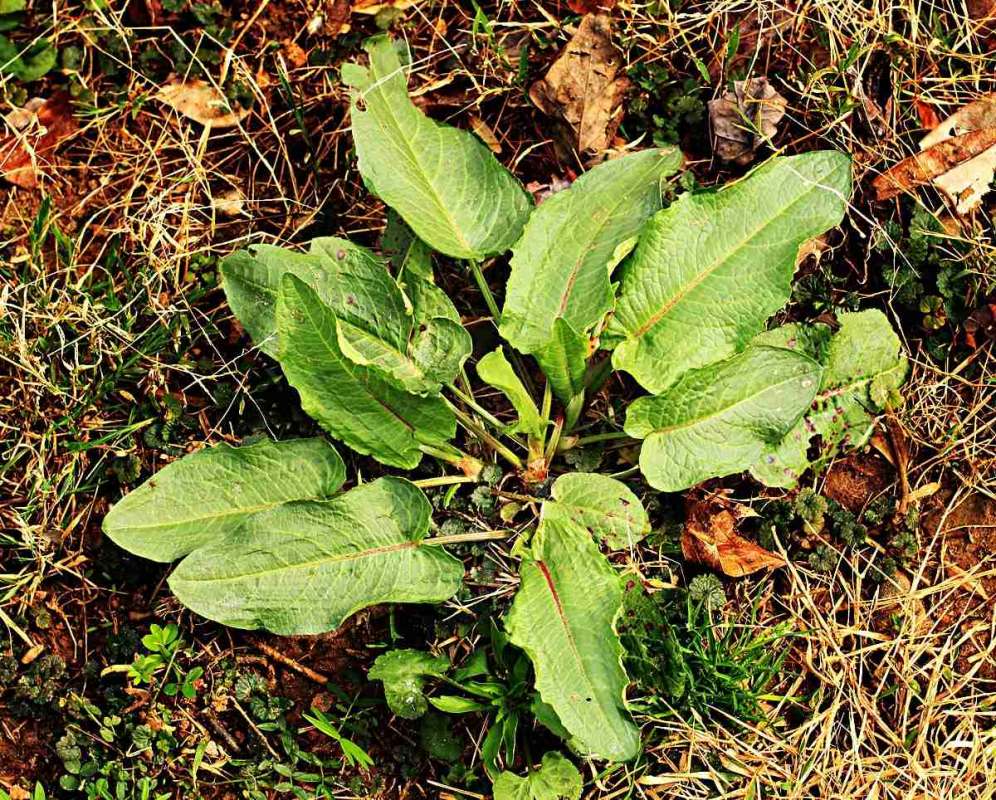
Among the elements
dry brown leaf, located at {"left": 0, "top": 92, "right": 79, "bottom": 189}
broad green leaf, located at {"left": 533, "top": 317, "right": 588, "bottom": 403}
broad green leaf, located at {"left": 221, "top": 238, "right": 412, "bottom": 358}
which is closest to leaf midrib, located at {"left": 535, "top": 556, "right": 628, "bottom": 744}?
broad green leaf, located at {"left": 533, "top": 317, "right": 588, "bottom": 403}

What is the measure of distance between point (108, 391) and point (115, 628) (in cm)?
51

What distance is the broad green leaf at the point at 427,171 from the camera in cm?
208

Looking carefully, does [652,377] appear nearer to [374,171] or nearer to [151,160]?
[374,171]

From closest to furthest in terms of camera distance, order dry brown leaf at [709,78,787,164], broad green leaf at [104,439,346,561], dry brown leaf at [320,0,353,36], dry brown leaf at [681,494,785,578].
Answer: broad green leaf at [104,439,346,561]
dry brown leaf at [681,494,785,578]
dry brown leaf at [709,78,787,164]
dry brown leaf at [320,0,353,36]

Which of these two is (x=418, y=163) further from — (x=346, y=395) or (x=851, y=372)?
(x=851, y=372)

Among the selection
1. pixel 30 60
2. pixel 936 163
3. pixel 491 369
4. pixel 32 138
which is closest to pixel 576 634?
pixel 491 369

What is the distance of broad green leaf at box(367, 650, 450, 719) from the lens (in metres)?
2.13

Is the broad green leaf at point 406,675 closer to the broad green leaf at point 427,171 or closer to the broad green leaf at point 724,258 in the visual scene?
the broad green leaf at point 724,258

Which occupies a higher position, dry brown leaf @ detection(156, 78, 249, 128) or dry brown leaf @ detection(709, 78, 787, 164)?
dry brown leaf @ detection(156, 78, 249, 128)

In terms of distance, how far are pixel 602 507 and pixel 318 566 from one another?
1.81 ft

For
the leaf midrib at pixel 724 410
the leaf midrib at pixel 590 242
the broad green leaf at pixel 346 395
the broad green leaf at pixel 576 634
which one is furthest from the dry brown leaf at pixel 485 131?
the broad green leaf at pixel 576 634

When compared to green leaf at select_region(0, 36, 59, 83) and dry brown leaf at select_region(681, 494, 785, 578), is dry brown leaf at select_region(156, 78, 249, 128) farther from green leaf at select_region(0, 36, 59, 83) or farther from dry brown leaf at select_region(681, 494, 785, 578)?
dry brown leaf at select_region(681, 494, 785, 578)

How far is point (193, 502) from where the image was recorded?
2066 mm

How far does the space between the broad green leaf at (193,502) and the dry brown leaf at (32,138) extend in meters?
0.85
